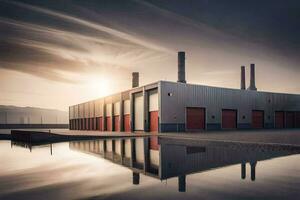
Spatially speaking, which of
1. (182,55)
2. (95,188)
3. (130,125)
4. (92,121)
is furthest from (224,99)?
(95,188)

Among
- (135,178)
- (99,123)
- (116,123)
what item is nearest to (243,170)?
(135,178)

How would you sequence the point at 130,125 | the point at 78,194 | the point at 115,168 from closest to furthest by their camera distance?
the point at 78,194, the point at 115,168, the point at 130,125

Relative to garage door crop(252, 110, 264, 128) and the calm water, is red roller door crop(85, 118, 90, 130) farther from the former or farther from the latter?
the calm water

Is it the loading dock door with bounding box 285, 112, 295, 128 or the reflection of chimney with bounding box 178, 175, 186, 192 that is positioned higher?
the reflection of chimney with bounding box 178, 175, 186, 192

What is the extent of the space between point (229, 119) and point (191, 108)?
6637mm

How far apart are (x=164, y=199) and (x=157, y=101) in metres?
23.8

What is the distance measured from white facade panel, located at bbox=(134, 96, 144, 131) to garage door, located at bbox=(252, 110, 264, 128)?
16515mm

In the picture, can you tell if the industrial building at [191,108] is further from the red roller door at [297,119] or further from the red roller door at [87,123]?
the red roller door at [87,123]

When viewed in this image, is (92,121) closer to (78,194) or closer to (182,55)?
(182,55)

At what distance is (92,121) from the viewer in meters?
47.1

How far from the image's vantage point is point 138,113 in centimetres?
3128

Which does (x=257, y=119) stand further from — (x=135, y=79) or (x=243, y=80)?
(x=135, y=79)

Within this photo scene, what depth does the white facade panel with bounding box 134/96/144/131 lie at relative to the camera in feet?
99.8

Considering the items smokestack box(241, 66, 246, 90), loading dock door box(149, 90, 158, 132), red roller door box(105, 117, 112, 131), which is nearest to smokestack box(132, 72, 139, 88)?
red roller door box(105, 117, 112, 131)
